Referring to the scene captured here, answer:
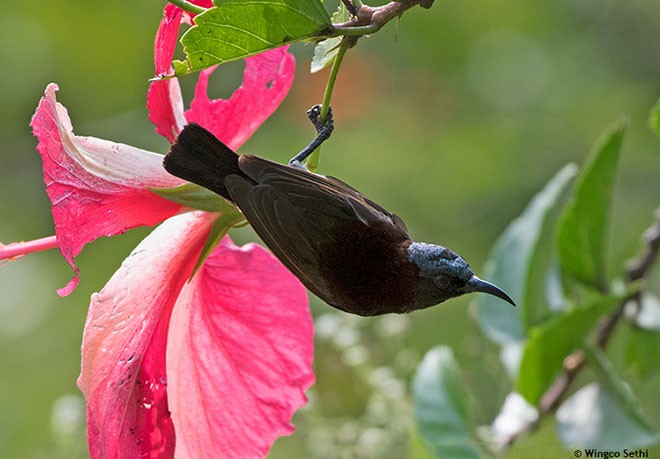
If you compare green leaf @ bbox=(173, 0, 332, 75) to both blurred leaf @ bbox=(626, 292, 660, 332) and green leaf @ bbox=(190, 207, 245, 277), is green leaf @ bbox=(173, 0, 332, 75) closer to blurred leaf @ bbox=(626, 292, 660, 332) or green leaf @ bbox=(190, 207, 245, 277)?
green leaf @ bbox=(190, 207, 245, 277)

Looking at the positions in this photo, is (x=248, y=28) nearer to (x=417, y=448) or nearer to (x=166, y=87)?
(x=166, y=87)

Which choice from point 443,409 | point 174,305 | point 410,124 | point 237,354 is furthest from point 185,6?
point 410,124

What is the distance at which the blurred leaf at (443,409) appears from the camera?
1895mm

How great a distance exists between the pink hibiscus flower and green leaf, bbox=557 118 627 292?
580 mm

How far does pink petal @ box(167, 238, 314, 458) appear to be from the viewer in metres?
1.53

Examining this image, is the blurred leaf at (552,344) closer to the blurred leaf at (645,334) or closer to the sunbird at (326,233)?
the blurred leaf at (645,334)

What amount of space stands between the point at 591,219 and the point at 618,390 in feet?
1.06

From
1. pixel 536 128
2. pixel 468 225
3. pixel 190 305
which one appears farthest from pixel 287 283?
pixel 536 128

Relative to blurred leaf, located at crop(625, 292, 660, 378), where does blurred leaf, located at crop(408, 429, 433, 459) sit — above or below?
below


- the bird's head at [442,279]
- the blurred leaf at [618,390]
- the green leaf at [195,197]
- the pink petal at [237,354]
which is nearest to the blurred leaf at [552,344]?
the blurred leaf at [618,390]

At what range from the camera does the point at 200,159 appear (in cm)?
136

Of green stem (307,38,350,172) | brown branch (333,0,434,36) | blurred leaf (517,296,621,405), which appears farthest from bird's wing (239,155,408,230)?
blurred leaf (517,296,621,405)

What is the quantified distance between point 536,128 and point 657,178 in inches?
14.6

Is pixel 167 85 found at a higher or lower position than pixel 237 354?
higher
